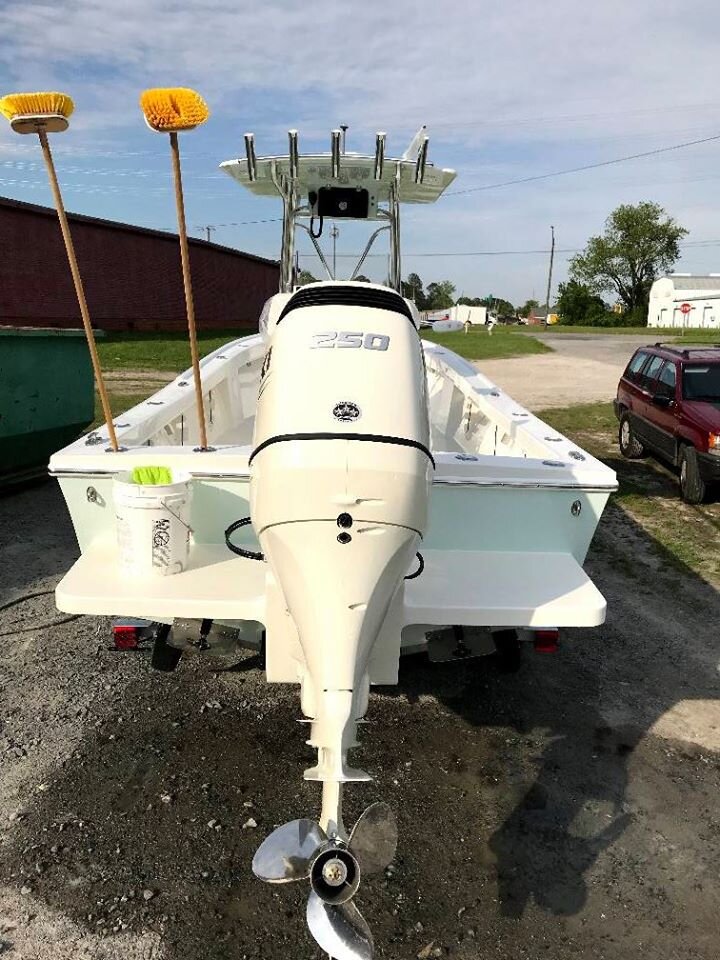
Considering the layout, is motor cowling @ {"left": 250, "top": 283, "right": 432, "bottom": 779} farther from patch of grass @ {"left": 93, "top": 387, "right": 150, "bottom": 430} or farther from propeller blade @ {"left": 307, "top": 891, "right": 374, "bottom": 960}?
Result: patch of grass @ {"left": 93, "top": 387, "right": 150, "bottom": 430}

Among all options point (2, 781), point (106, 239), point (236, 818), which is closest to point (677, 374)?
point (236, 818)

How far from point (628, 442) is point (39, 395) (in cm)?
673

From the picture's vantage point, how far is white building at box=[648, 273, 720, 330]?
214ft

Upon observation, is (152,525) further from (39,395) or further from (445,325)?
(39,395)

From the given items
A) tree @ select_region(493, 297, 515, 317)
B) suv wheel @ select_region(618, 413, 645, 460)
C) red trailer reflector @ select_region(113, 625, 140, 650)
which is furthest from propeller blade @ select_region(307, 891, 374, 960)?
tree @ select_region(493, 297, 515, 317)

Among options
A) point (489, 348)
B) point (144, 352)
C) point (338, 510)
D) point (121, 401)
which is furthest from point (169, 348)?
point (338, 510)

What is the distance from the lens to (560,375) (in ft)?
63.0

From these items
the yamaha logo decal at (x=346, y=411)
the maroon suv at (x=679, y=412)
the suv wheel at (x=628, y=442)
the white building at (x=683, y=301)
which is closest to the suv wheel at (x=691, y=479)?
the maroon suv at (x=679, y=412)

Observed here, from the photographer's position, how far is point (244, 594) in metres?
2.70

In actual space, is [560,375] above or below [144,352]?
below

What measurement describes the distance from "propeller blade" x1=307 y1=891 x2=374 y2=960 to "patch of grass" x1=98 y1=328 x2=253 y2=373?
50.9 feet

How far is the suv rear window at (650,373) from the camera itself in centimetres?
846

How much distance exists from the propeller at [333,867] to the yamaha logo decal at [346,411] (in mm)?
1094

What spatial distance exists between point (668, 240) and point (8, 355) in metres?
79.6
